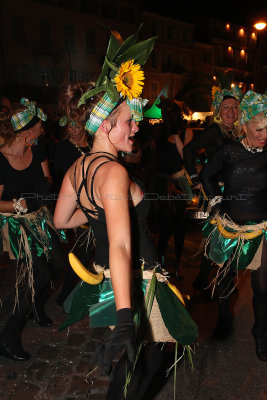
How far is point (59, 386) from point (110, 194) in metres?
1.79

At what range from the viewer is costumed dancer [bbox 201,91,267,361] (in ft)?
9.12

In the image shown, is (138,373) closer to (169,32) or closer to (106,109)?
(106,109)

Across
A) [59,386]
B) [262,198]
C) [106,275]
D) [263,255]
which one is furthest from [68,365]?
[262,198]

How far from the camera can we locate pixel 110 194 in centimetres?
151

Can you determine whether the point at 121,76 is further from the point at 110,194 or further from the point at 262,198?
the point at 262,198

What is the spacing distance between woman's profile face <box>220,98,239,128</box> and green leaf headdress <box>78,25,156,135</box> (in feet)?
7.50

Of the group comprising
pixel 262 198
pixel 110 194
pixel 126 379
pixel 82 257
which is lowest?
pixel 82 257

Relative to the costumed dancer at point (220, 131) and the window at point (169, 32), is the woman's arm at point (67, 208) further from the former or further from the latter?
the window at point (169, 32)

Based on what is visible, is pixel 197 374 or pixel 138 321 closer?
pixel 138 321

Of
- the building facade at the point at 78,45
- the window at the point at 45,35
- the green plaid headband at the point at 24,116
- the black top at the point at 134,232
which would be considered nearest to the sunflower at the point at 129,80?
the black top at the point at 134,232

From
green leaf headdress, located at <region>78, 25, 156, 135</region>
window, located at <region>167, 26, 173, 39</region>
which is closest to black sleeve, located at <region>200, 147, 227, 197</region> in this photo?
green leaf headdress, located at <region>78, 25, 156, 135</region>

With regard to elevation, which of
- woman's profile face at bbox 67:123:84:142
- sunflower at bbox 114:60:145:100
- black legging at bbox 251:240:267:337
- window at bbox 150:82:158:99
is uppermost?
window at bbox 150:82:158:99

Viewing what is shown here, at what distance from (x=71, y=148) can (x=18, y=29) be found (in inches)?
1140

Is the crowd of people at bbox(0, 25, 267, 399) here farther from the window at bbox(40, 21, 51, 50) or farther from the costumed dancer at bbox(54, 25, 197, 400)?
the window at bbox(40, 21, 51, 50)
